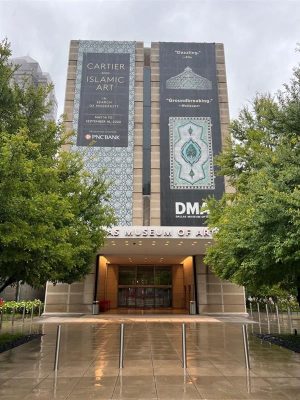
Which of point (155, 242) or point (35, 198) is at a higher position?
point (155, 242)

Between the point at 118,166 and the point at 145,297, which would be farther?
the point at 145,297

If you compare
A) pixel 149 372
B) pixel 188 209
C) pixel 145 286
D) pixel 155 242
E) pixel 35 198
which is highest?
pixel 188 209

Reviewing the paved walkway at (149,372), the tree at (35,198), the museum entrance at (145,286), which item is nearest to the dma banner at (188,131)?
the museum entrance at (145,286)

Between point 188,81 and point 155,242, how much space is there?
1883 centimetres

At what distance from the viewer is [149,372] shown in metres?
8.04

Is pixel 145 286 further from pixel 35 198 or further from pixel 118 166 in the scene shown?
pixel 35 198

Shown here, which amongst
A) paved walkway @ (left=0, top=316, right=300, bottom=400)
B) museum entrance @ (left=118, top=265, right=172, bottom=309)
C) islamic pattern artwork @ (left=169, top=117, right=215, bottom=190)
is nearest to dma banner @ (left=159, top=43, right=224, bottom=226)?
islamic pattern artwork @ (left=169, top=117, right=215, bottom=190)

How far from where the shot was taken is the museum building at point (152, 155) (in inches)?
1214

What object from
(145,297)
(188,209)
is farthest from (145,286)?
(188,209)

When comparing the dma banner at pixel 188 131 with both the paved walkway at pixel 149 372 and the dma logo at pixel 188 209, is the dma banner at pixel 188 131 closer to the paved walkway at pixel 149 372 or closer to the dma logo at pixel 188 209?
the dma logo at pixel 188 209

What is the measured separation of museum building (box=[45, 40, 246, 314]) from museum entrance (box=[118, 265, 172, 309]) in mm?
108

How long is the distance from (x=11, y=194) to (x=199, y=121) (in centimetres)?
2905

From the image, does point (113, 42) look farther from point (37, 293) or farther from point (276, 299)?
point (276, 299)

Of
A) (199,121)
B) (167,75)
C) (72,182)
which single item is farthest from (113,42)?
(72,182)
